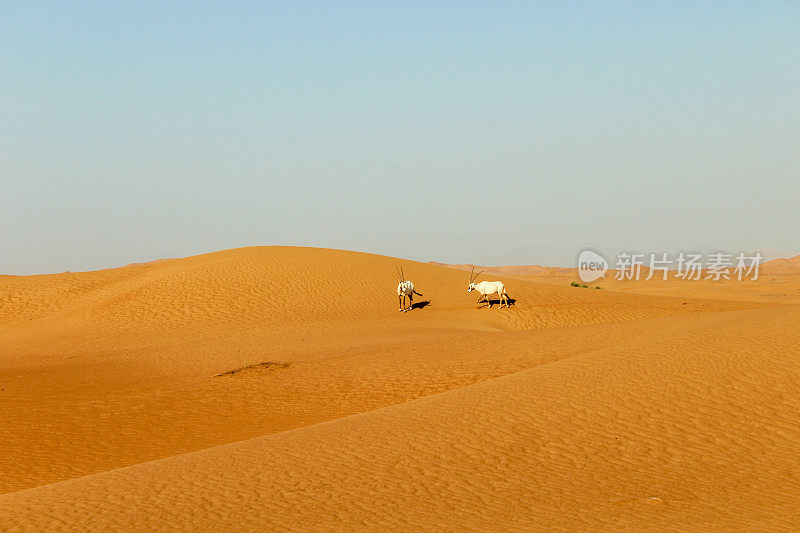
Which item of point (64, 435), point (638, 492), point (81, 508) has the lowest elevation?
point (64, 435)

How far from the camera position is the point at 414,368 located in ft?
54.4

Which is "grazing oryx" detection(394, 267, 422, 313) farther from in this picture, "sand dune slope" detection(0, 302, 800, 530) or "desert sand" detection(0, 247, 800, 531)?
"sand dune slope" detection(0, 302, 800, 530)

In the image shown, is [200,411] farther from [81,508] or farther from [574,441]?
[574,441]

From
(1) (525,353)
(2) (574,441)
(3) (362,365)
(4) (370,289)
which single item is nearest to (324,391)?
(3) (362,365)

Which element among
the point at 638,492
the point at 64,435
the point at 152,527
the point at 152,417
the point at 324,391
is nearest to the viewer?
the point at 152,527

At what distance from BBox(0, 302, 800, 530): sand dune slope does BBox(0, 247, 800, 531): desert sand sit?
0.04 meters

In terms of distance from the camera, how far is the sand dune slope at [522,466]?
639 cm

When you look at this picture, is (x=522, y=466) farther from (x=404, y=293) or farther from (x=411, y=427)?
(x=404, y=293)

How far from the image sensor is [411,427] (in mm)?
9867

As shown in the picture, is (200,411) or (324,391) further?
(324,391)

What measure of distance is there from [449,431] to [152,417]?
6.86m

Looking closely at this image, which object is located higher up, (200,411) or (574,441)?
(574,441)

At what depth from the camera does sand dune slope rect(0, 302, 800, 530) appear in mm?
6391

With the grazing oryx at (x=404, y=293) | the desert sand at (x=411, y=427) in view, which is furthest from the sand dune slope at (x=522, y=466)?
the grazing oryx at (x=404, y=293)
